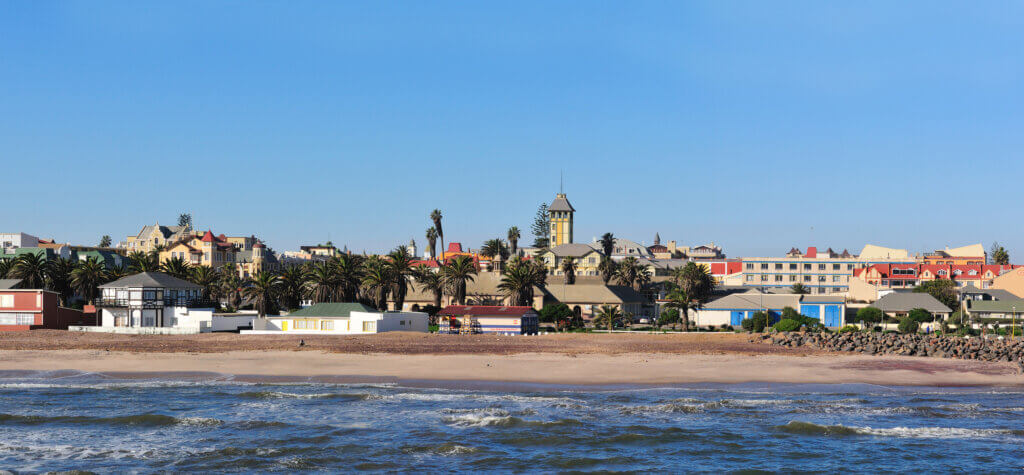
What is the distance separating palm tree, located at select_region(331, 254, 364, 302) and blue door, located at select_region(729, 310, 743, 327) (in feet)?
136

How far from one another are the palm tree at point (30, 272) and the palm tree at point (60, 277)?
1.74ft

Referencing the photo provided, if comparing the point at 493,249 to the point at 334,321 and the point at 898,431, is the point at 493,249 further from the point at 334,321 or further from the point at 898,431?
the point at 898,431

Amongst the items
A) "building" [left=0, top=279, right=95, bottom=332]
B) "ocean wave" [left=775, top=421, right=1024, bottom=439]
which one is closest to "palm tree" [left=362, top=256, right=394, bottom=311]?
"building" [left=0, top=279, right=95, bottom=332]

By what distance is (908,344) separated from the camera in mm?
70688

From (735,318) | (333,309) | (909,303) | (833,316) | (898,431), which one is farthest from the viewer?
(833,316)

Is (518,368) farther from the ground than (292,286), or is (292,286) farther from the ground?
(292,286)

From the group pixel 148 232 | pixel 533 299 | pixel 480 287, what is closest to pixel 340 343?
pixel 533 299

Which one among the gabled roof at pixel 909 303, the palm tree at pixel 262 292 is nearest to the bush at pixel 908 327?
the gabled roof at pixel 909 303

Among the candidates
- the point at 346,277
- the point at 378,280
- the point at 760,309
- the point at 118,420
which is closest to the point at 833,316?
the point at 760,309

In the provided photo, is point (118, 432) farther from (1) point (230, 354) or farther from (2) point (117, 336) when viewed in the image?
(2) point (117, 336)

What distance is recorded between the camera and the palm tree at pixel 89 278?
9388cm

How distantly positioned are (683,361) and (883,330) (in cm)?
Result: 4112

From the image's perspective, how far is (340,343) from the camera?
69688 millimetres

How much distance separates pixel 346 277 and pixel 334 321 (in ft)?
46.3
